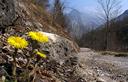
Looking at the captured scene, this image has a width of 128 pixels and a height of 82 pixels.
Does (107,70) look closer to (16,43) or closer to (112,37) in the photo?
(16,43)

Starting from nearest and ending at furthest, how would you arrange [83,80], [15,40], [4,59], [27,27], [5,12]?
[15,40] < [4,59] < [5,12] < [83,80] < [27,27]

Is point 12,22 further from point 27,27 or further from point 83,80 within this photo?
point 83,80

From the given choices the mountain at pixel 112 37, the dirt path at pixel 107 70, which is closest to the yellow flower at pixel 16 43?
the dirt path at pixel 107 70

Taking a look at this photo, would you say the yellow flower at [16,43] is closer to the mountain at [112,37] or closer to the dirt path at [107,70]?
the dirt path at [107,70]

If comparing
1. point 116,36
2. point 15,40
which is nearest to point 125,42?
point 116,36

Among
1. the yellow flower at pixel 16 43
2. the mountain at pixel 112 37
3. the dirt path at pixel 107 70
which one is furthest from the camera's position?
the mountain at pixel 112 37

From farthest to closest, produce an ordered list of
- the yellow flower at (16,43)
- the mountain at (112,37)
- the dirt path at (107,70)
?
1. the mountain at (112,37)
2. the dirt path at (107,70)
3. the yellow flower at (16,43)

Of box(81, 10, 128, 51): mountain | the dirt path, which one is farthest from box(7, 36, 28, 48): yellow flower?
box(81, 10, 128, 51): mountain

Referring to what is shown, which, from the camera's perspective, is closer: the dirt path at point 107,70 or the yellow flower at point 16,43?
the yellow flower at point 16,43

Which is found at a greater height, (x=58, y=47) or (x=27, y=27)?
(x=27, y=27)

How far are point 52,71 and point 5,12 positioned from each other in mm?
1685

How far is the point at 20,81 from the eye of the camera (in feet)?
13.9

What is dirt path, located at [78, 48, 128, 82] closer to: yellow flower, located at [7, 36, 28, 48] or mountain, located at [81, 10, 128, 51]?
yellow flower, located at [7, 36, 28, 48]

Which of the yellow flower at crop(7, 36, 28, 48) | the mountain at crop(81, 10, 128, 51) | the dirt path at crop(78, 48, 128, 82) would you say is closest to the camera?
the yellow flower at crop(7, 36, 28, 48)
